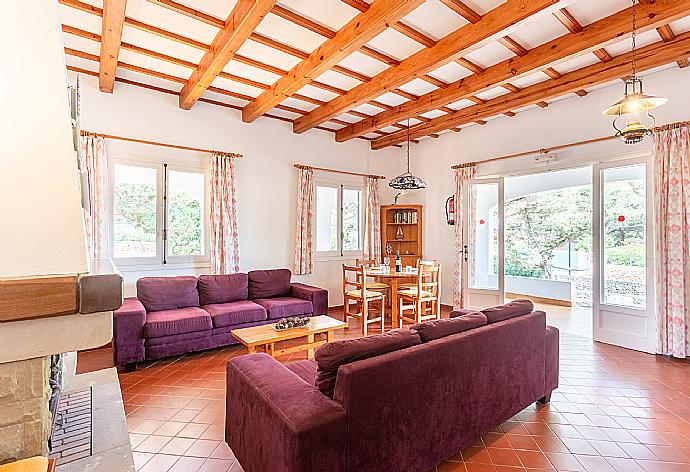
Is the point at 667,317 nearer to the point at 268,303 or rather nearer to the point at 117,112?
the point at 268,303

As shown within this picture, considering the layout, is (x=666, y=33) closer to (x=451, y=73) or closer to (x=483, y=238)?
(x=451, y=73)

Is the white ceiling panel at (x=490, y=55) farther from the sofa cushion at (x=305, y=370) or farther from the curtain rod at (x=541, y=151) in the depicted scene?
the sofa cushion at (x=305, y=370)

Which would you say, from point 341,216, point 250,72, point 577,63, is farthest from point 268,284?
point 577,63

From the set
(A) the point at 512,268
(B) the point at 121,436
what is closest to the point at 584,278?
(A) the point at 512,268

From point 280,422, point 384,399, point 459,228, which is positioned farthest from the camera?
point 459,228

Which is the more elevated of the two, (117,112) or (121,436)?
(117,112)

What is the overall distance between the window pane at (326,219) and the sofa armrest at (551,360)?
4014 mm

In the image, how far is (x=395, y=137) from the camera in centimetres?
632

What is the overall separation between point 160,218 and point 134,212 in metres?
0.30

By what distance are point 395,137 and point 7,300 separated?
5.97 m

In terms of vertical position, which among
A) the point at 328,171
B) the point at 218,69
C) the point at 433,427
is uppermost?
the point at 218,69

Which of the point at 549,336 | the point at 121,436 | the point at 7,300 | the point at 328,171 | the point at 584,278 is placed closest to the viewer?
the point at 7,300

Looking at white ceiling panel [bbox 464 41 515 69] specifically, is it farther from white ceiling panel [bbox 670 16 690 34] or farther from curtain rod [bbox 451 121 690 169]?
curtain rod [bbox 451 121 690 169]

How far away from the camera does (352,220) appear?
6.56 metres
